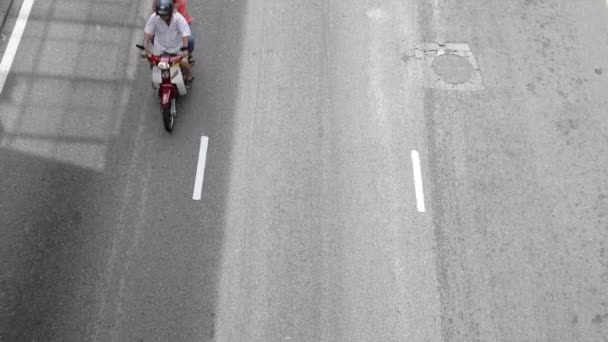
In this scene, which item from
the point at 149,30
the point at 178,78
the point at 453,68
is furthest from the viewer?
the point at 453,68

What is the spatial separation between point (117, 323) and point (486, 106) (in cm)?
737

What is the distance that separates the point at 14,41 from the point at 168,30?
147 inches

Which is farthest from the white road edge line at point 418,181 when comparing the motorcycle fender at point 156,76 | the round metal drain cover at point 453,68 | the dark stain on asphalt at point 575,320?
the motorcycle fender at point 156,76

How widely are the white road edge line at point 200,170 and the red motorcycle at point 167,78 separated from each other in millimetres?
665

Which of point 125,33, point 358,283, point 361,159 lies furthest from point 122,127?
point 358,283

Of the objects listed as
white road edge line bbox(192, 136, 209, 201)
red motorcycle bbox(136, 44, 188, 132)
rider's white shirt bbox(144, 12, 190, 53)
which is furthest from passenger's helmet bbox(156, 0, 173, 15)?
white road edge line bbox(192, 136, 209, 201)

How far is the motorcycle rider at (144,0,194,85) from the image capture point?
9445 mm

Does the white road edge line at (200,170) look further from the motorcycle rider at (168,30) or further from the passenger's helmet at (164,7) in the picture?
the passenger's helmet at (164,7)

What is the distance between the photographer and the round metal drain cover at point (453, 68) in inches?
453

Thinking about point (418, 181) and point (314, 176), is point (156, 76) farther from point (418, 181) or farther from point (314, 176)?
point (418, 181)

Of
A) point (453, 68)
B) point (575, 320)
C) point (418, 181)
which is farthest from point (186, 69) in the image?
point (575, 320)

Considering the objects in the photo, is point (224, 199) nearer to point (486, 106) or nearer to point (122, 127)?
point (122, 127)

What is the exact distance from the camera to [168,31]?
9883 mm

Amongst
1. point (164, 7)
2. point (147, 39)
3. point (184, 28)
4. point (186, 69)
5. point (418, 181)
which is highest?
point (164, 7)
